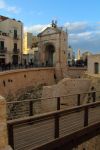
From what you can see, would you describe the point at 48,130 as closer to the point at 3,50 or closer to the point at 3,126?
the point at 3,126

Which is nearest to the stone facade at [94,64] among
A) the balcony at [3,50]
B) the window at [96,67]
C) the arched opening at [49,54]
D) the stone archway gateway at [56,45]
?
the window at [96,67]

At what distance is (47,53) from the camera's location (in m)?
45.5

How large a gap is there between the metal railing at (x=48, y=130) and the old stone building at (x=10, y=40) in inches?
1355

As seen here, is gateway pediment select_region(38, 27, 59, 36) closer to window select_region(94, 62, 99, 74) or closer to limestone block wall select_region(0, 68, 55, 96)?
limestone block wall select_region(0, 68, 55, 96)

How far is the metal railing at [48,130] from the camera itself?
6449 mm

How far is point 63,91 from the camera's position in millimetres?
19047

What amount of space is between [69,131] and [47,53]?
124 ft

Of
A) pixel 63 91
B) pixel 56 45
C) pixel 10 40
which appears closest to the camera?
pixel 63 91

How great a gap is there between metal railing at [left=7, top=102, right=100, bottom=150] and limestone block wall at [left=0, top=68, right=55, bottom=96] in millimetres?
19554

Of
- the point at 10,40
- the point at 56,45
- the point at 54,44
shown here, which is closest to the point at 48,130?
the point at 56,45

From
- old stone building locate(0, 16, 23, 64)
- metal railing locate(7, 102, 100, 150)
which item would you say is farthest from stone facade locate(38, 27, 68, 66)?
metal railing locate(7, 102, 100, 150)

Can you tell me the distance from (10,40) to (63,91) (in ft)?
88.2

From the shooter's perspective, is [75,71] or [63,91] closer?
[63,91]

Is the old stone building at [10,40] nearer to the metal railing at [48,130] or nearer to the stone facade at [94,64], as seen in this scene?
the stone facade at [94,64]
